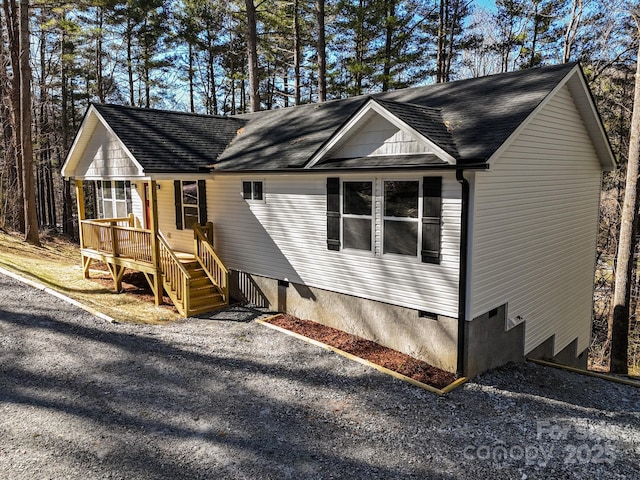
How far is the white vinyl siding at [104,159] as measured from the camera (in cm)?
1130

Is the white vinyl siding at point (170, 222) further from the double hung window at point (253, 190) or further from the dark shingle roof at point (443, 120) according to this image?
the double hung window at point (253, 190)

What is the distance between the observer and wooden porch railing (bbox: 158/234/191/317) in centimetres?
1034

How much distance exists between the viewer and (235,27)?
2386 centimetres

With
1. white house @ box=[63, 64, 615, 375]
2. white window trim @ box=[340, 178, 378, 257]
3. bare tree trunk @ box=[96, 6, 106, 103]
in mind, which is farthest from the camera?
bare tree trunk @ box=[96, 6, 106, 103]

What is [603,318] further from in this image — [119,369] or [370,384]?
[119,369]

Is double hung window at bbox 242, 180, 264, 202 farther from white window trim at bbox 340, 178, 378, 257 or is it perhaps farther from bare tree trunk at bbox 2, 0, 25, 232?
bare tree trunk at bbox 2, 0, 25, 232

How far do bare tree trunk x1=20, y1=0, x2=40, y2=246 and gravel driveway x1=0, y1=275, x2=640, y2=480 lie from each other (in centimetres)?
880

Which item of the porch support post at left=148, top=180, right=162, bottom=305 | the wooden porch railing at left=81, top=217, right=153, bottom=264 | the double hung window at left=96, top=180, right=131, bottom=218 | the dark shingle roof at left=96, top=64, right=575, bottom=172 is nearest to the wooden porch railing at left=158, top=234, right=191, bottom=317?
the porch support post at left=148, top=180, right=162, bottom=305

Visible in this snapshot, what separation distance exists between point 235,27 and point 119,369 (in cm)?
2145

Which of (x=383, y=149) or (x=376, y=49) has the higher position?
(x=376, y=49)

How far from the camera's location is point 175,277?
1073 centimetres

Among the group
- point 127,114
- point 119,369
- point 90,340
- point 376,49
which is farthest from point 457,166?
point 376,49

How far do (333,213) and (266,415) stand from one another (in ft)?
14.1

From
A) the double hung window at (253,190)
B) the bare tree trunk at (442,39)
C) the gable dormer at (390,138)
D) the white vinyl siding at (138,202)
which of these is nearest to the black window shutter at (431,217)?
the gable dormer at (390,138)
